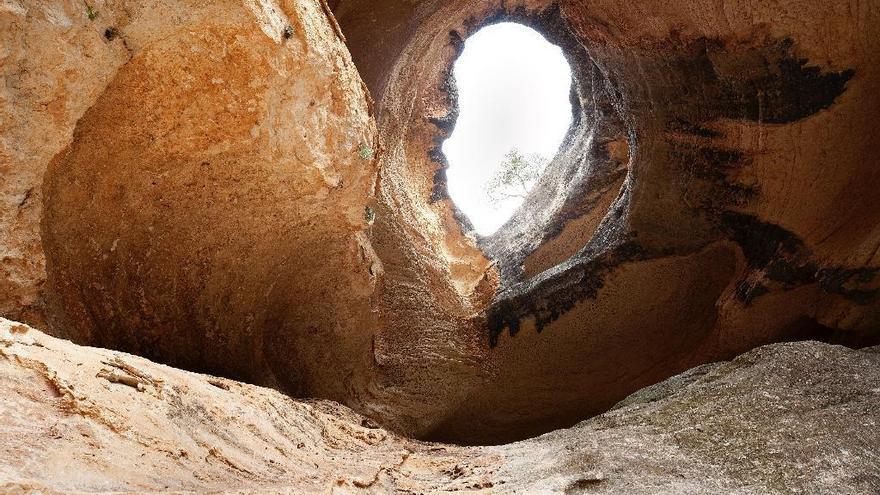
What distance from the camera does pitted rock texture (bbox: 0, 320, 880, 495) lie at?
194cm

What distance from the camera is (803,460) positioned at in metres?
2.73

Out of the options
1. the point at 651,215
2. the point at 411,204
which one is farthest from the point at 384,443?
the point at 411,204

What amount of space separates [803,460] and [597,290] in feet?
13.6

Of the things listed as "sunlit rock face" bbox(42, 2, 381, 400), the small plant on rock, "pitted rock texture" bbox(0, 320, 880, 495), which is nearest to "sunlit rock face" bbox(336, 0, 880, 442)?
"pitted rock texture" bbox(0, 320, 880, 495)

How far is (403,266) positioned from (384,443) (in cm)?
314

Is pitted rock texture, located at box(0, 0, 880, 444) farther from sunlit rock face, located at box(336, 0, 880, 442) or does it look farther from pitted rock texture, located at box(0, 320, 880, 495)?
pitted rock texture, located at box(0, 320, 880, 495)

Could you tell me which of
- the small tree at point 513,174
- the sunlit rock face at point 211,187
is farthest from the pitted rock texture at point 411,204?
the small tree at point 513,174

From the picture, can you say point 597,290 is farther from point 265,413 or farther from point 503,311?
point 265,413

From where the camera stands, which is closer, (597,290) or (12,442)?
A: (12,442)

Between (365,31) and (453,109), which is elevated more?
(453,109)

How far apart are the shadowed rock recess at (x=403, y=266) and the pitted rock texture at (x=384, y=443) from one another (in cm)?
1

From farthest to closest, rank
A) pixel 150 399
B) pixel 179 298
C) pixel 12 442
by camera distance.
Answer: pixel 179 298, pixel 150 399, pixel 12 442

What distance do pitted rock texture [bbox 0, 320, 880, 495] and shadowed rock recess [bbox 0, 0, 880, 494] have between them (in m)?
0.01

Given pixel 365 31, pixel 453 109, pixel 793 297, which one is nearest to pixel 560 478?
pixel 793 297
